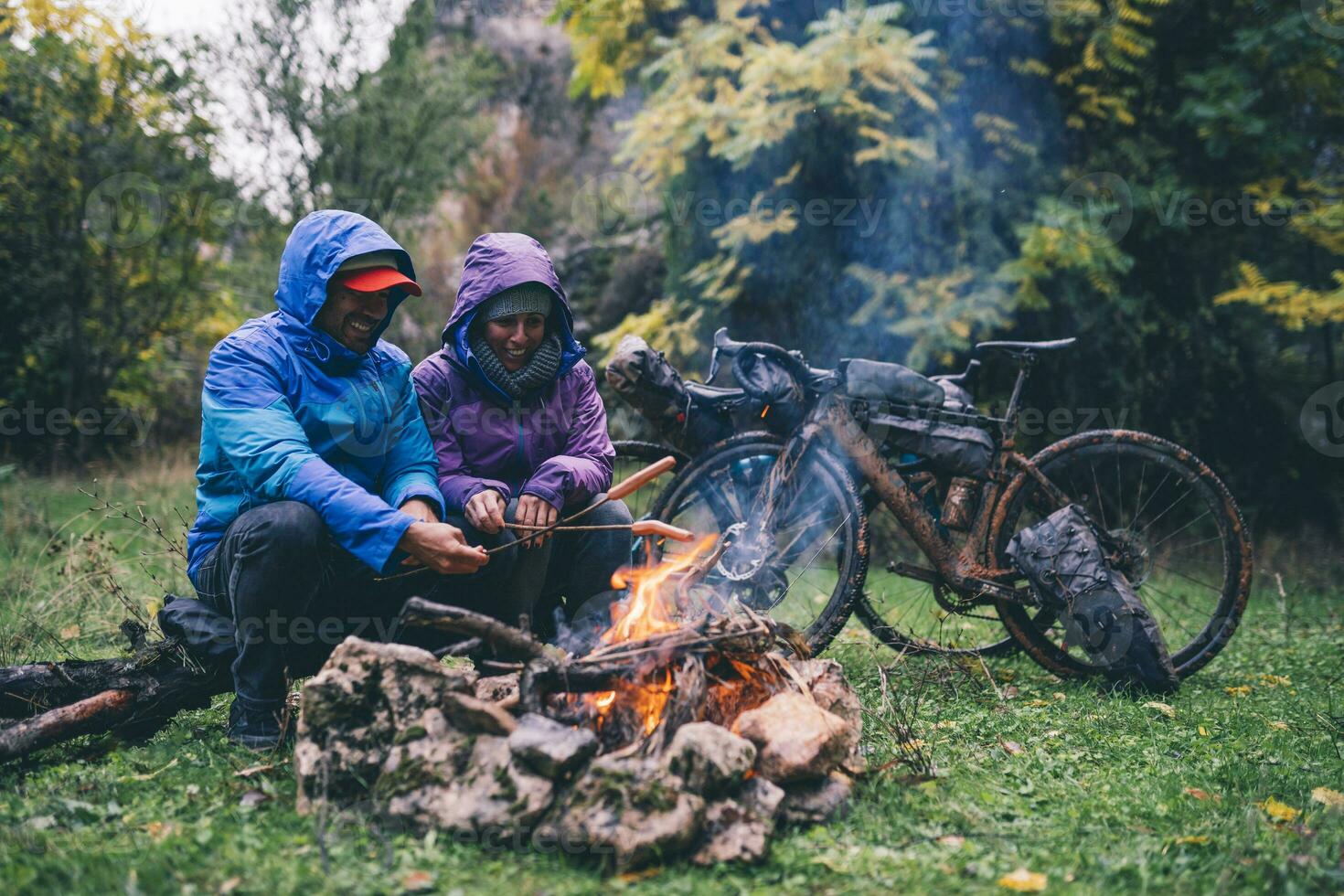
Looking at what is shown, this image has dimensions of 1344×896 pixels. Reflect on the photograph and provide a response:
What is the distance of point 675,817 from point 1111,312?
21.3ft

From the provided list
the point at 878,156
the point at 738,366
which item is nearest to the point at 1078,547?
the point at 738,366

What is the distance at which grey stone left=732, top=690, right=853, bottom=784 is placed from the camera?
8.30ft

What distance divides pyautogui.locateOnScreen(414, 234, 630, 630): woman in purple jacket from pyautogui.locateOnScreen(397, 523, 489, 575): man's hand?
35 centimetres

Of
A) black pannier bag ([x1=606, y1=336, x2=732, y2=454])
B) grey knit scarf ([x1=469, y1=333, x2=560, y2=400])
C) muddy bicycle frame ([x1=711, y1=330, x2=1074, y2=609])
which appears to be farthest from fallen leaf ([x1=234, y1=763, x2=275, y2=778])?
muddy bicycle frame ([x1=711, y1=330, x2=1074, y2=609])

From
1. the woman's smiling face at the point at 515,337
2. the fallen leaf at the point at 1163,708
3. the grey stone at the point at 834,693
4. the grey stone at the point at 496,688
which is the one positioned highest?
the woman's smiling face at the point at 515,337

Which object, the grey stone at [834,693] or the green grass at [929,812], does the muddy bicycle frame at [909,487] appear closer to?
the green grass at [929,812]

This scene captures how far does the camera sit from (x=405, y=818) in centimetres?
240

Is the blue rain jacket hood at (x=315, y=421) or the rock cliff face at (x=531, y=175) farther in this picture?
the rock cliff face at (x=531, y=175)

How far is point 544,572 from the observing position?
10.9ft

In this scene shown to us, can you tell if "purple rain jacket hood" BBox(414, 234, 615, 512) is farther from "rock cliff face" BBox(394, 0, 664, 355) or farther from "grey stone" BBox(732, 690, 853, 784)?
"rock cliff face" BBox(394, 0, 664, 355)

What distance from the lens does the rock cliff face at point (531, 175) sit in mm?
12789

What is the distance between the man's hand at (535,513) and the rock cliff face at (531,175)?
9.10m

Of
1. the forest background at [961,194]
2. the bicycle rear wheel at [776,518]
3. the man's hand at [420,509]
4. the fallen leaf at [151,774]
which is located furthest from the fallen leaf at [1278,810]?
the forest background at [961,194]

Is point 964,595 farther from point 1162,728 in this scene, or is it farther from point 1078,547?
point 1162,728
